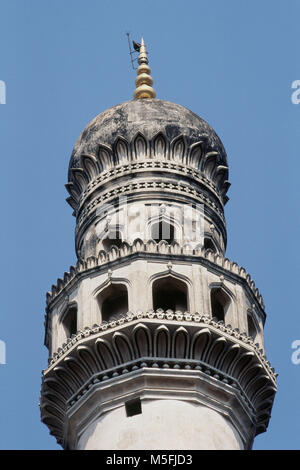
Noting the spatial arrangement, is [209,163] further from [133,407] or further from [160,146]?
[133,407]

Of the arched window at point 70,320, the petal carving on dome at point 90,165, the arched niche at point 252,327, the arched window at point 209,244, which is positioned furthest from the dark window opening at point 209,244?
the arched window at point 70,320

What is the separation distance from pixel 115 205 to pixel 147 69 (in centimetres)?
533

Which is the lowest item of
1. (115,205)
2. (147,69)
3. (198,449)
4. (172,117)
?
(198,449)

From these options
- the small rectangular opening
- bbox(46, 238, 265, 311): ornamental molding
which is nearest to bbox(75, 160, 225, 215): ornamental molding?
bbox(46, 238, 265, 311): ornamental molding

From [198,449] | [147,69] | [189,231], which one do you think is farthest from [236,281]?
[147,69]

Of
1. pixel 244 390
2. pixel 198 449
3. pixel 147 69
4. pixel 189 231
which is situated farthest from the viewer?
pixel 147 69

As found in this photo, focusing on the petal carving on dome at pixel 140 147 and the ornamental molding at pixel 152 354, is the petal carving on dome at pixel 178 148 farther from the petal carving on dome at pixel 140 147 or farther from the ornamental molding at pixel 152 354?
the ornamental molding at pixel 152 354

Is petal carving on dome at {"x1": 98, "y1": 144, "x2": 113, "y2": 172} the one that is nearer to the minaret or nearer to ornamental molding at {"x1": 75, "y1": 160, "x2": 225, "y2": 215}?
the minaret

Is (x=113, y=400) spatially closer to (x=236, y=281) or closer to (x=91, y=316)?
(x=91, y=316)

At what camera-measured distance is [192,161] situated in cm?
3262

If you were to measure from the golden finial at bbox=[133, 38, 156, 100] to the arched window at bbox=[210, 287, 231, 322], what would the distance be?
6534 mm

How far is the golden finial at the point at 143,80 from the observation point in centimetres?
3478

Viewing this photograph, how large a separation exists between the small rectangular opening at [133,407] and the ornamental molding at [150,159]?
596cm

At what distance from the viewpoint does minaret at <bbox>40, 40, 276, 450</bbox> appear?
91.2 feet
